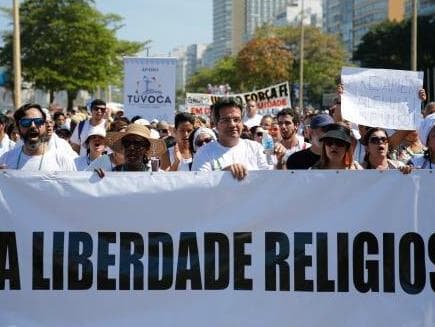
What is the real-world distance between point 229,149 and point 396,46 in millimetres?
64181

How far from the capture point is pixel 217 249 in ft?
16.4

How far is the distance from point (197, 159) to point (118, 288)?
3.64 feet

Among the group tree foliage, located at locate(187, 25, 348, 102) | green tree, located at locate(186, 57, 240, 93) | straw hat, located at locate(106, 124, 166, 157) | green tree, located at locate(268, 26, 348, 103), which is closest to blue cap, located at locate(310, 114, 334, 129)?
straw hat, located at locate(106, 124, 166, 157)

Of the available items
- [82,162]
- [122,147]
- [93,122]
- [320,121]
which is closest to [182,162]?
[82,162]

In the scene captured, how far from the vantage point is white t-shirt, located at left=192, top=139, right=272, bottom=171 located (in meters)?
5.50

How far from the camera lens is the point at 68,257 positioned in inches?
196

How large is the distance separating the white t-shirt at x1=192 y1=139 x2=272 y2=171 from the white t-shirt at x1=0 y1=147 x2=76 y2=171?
0.92m

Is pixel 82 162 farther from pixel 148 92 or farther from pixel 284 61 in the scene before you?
pixel 284 61

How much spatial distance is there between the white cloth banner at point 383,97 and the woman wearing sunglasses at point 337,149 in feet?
1.88

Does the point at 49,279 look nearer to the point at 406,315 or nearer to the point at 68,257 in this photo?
the point at 68,257

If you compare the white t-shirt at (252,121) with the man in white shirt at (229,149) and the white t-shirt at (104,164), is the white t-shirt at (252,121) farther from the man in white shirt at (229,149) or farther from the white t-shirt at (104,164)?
the man in white shirt at (229,149)

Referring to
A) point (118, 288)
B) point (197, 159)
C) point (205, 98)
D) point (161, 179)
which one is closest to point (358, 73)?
point (197, 159)

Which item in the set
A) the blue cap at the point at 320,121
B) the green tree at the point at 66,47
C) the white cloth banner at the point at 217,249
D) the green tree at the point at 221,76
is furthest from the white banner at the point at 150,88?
the green tree at the point at 221,76

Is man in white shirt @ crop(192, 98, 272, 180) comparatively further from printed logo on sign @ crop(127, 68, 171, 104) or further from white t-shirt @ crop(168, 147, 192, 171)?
printed logo on sign @ crop(127, 68, 171, 104)
